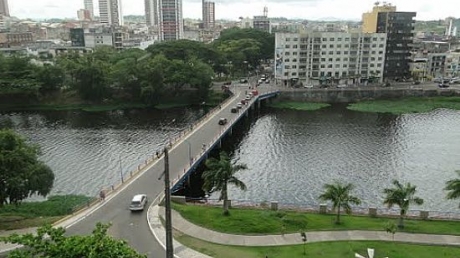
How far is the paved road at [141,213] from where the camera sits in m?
34.6

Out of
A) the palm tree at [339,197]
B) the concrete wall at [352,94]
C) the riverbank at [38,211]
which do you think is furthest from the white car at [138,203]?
the concrete wall at [352,94]

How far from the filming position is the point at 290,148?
74.1m

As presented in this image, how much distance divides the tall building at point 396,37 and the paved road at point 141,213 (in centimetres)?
8342

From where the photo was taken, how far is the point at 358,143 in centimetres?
7762

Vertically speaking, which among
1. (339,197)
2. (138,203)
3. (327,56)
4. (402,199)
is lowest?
(138,203)

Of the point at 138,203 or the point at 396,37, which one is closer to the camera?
the point at 138,203

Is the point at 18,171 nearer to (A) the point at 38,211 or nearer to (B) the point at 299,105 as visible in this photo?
(A) the point at 38,211

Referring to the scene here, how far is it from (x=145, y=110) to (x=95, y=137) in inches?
1085

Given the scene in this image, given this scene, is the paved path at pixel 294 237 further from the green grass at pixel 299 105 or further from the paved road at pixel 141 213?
the green grass at pixel 299 105

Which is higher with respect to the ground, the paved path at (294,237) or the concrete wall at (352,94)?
the paved path at (294,237)

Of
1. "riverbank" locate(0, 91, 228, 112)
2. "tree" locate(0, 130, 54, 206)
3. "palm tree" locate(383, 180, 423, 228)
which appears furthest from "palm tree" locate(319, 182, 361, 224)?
"riverbank" locate(0, 91, 228, 112)

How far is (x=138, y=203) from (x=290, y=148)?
3884 centimetres

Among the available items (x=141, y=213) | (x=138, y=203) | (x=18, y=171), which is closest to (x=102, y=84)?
(x=18, y=171)

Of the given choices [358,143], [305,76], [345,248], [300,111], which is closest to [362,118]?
[300,111]
